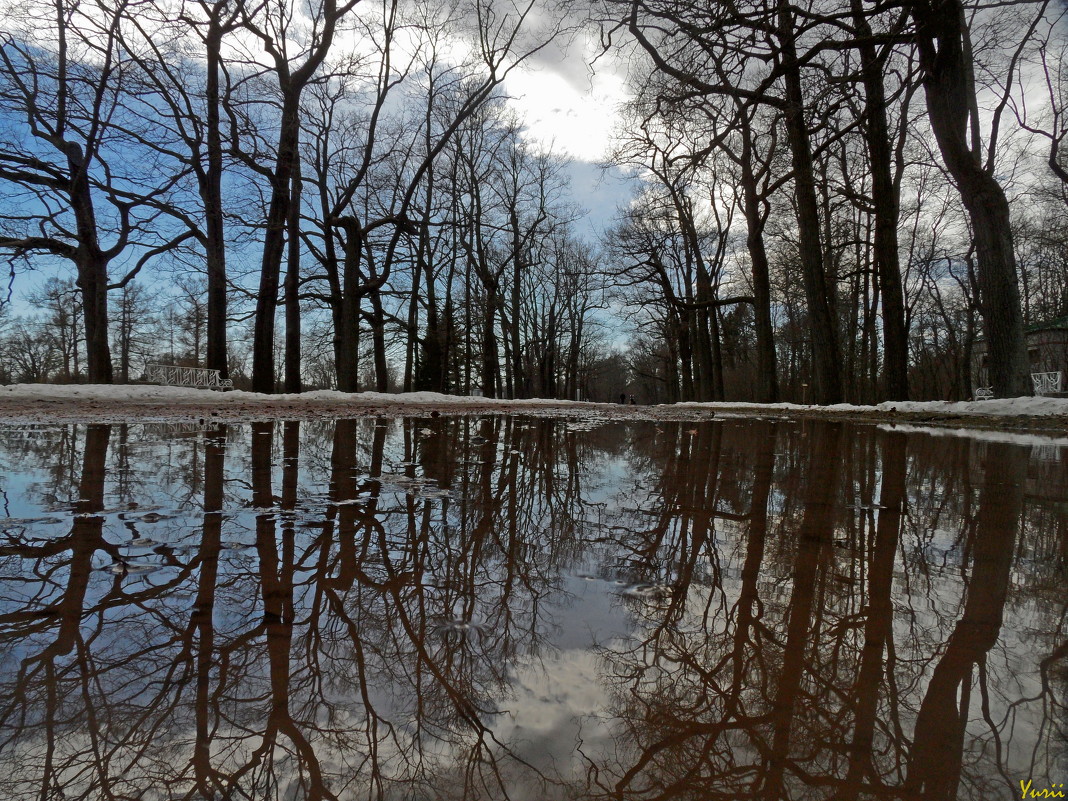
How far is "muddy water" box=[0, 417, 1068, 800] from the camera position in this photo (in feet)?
2.86

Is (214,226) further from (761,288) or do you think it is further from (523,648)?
(523,648)

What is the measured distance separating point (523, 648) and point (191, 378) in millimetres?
17556

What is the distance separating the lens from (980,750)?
0.91m

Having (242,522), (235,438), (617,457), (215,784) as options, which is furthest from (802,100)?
(215,784)

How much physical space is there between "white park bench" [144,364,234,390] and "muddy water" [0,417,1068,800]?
549 inches

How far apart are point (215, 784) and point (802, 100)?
12556mm

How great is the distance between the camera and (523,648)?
48.9 inches

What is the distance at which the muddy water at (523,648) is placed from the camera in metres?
0.87

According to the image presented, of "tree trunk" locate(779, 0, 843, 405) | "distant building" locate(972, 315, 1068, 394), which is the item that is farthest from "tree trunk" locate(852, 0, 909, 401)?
"distant building" locate(972, 315, 1068, 394)

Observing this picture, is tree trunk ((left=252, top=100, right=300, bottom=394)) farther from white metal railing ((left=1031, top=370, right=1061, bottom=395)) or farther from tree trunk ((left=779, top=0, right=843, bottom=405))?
white metal railing ((left=1031, top=370, right=1061, bottom=395))

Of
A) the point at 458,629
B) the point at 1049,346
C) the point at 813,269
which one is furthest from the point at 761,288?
the point at 1049,346

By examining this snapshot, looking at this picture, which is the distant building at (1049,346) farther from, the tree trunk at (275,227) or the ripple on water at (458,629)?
the ripple on water at (458,629)

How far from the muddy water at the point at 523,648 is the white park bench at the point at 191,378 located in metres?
13.9

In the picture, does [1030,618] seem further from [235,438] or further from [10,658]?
[235,438]
